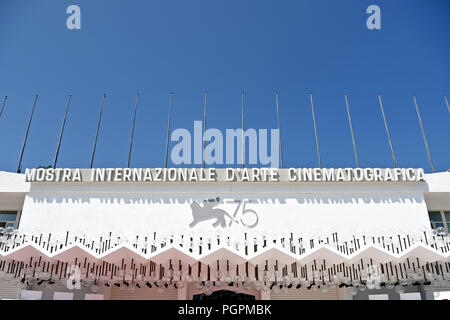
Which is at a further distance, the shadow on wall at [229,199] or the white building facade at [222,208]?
the shadow on wall at [229,199]

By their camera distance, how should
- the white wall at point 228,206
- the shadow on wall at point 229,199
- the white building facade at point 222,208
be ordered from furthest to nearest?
1. the shadow on wall at point 229,199
2. the white wall at point 228,206
3. the white building facade at point 222,208

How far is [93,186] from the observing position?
36.7 feet

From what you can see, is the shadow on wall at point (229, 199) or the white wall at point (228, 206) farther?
the shadow on wall at point (229, 199)

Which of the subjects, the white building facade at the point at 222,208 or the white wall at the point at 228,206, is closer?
the white building facade at the point at 222,208

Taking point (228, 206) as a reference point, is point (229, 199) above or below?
above

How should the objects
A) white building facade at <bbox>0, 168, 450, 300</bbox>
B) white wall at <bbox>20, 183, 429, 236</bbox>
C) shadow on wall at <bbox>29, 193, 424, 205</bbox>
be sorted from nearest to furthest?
1. white building facade at <bbox>0, 168, 450, 300</bbox>
2. white wall at <bbox>20, 183, 429, 236</bbox>
3. shadow on wall at <bbox>29, 193, 424, 205</bbox>

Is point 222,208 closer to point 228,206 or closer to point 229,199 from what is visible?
point 228,206

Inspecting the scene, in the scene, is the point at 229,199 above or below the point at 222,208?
above

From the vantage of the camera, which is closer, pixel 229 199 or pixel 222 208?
pixel 222 208

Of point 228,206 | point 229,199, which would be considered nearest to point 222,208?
point 228,206

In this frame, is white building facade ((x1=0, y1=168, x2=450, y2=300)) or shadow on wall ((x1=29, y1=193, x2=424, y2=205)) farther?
shadow on wall ((x1=29, y1=193, x2=424, y2=205))

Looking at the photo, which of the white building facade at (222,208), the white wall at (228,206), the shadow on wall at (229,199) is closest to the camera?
the white building facade at (222,208)

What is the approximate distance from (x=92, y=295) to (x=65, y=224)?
224 centimetres
